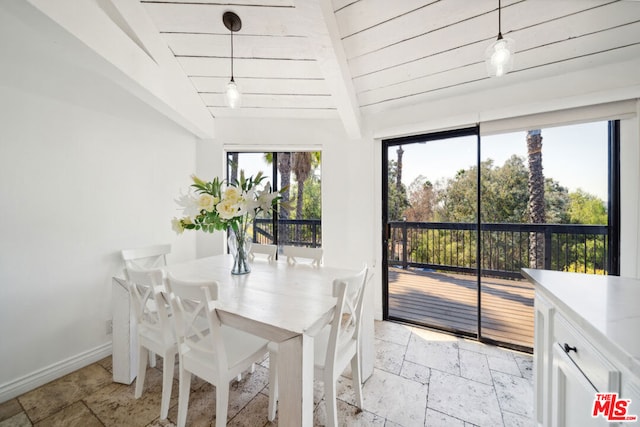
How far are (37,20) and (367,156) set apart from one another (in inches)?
98.4

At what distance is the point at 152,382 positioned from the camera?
5.79 ft

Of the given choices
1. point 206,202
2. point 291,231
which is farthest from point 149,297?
point 291,231

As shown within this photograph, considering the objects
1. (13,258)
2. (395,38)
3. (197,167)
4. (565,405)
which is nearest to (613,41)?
(395,38)

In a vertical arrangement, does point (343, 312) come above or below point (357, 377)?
above

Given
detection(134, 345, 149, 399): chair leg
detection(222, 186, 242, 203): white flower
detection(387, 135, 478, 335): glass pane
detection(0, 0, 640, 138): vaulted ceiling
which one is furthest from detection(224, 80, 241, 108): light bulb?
detection(134, 345, 149, 399): chair leg

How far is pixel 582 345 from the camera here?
81cm

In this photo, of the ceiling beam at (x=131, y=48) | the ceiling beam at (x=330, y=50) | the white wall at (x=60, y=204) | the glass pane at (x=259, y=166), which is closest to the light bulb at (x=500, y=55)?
the ceiling beam at (x=330, y=50)

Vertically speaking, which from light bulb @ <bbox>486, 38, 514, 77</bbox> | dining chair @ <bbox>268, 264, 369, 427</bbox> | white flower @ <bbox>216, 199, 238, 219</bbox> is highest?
light bulb @ <bbox>486, 38, 514, 77</bbox>

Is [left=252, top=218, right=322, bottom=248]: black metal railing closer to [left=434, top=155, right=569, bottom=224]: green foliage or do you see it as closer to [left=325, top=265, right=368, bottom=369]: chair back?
[left=434, top=155, right=569, bottom=224]: green foliage

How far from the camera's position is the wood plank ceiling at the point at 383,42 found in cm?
153

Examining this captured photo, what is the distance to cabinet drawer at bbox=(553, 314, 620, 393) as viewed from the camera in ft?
2.19

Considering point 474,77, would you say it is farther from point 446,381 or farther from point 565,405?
point 446,381

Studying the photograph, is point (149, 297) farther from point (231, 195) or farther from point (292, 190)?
point (292, 190)

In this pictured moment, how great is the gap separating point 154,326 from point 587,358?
2106mm
